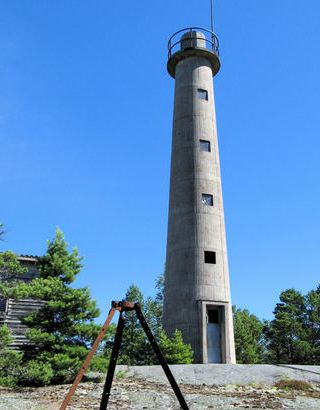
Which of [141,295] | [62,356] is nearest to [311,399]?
[62,356]

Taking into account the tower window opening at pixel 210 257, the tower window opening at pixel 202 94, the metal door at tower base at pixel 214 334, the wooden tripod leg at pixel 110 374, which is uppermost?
the tower window opening at pixel 202 94

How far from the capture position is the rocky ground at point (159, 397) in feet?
43.2

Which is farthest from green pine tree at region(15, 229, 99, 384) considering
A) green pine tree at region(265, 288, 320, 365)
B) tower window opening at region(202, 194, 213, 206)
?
green pine tree at region(265, 288, 320, 365)

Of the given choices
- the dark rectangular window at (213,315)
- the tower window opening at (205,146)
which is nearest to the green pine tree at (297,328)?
the dark rectangular window at (213,315)

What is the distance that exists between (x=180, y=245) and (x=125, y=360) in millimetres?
7025

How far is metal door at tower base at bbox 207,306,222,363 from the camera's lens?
976 inches

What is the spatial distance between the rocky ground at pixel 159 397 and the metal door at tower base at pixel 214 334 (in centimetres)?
736

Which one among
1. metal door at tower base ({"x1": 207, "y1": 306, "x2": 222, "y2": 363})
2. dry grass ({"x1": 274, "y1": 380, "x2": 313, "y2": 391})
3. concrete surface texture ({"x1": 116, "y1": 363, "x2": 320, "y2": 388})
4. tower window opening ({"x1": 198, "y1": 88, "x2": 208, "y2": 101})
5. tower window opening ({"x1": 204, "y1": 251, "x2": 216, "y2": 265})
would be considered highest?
tower window opening ({"x1": 198, "y1": 88, "x2": 208, "y2": 101})

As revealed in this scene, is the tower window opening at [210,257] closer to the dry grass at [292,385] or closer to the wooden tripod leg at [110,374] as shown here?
the dry grass at [292,385]

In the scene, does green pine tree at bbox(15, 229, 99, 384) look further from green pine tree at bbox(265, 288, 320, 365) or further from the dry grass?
green pine tree at bbox(265, 288, 320, 365)

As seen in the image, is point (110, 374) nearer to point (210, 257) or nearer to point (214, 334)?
point (214, 334)

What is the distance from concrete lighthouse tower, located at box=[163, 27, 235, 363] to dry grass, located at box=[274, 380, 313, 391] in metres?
6.62

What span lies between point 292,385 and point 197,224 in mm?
10771

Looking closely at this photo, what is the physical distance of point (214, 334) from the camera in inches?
992
